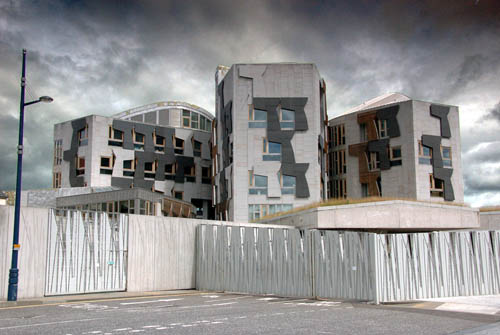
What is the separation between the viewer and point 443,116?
56250 mm

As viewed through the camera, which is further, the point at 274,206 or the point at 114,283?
the point at 274,206

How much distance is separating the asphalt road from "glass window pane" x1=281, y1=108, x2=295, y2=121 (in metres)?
33.1

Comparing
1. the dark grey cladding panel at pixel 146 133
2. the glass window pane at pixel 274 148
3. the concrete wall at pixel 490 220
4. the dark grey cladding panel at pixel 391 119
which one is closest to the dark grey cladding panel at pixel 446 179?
the dark grey cladding panel at pixel 391 119

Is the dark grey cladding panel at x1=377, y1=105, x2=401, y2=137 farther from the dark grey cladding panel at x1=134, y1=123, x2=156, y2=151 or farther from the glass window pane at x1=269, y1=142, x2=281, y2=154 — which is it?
the dark grey cladding panel at x1=134, y1=123, x2=156, y2=151

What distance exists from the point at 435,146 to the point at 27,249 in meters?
46.3

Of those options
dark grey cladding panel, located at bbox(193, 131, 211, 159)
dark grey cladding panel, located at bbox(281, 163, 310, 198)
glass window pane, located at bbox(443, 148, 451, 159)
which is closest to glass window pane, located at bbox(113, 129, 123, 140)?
dark grey cladding panel, located at bbox(193, 131, 211, 159)

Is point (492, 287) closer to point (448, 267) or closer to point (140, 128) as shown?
point (448, 267)

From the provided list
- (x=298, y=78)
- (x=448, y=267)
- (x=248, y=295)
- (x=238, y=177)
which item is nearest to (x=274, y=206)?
(x=238, y=177)

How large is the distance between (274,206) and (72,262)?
29013 millimetres

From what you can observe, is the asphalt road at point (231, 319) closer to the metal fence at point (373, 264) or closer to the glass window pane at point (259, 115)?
the metal fence at point (373, 264)

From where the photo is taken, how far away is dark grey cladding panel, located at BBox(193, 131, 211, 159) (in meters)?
65.4

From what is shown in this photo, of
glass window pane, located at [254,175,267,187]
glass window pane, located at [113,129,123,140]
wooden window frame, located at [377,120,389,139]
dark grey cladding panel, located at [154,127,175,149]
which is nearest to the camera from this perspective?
glass window pane, located at [254,175,267,187]

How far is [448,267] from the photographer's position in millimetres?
18625

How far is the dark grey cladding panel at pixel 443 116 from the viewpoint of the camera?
5584cm
